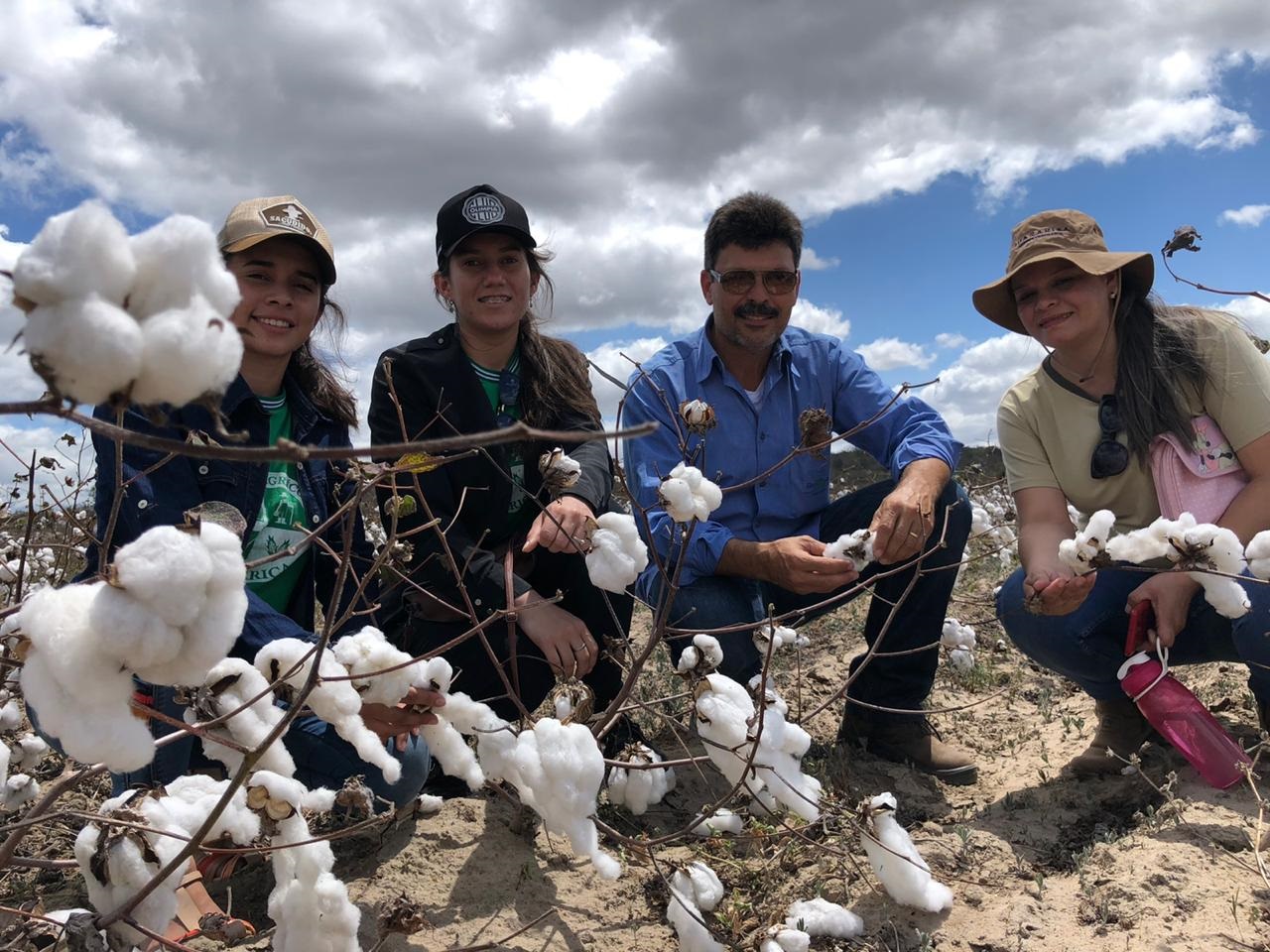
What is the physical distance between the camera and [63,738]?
78 centimetres

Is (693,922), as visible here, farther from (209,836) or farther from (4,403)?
(4,403)

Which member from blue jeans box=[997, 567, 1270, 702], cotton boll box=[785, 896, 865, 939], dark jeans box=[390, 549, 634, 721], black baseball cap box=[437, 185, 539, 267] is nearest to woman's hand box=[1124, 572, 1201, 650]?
blue jeans box=[997, 567, 1270, 702]

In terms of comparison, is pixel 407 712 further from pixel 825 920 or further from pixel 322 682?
pixel 825 920

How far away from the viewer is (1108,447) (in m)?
2.59

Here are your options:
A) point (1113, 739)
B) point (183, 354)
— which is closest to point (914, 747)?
point (1113, 739)

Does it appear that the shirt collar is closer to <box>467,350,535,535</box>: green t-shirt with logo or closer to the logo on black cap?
<box>467,350,535,535</box>: green t-shirt with logo

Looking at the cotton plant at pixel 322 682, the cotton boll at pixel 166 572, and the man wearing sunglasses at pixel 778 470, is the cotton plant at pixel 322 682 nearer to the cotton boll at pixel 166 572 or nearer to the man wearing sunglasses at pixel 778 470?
the cotton boll at pixel 166 572

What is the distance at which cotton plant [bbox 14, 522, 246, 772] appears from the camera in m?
0.75

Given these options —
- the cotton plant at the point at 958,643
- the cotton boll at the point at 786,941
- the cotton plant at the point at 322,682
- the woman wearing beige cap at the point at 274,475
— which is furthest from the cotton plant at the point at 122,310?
the cotton plant at the point at 958,643

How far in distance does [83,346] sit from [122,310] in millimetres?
48

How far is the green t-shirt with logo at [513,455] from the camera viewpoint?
2.82m

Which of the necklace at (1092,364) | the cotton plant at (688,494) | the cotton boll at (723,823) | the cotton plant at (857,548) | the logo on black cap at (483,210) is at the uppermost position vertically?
the logo on black cap at (483,210)

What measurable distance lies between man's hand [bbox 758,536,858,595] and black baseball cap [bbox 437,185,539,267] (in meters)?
1.24

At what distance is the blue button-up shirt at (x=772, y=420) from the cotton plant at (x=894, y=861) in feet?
4.23
